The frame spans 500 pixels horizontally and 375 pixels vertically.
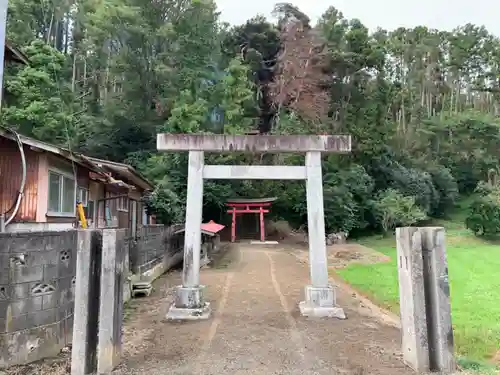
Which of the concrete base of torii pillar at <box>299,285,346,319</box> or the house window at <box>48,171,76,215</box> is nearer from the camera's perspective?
the concrete base of torii pillar at <box>299,285,346,319</box>

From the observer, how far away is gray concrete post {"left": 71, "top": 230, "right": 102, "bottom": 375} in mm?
5031

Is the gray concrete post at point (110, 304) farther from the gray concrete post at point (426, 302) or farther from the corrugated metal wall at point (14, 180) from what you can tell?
the corrugated metal wall at point (14, 180)

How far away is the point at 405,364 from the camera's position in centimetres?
551

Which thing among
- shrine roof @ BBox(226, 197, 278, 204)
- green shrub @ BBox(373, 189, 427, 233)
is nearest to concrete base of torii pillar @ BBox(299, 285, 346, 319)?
shrine roof @ BBox(226, 197, 278, 204)

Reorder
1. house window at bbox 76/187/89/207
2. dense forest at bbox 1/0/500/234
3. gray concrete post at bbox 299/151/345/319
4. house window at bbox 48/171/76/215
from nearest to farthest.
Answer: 1. gray concrete post at bbox 299/151/345/319
2. house window at bbox 48/171/76/215
3. house window at bbox 76/187/89/207
4. dense forest at bbox 1/0/500/234

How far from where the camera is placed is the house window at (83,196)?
40.2 feet

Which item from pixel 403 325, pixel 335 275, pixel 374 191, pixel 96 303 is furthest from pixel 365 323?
pixel 374 191

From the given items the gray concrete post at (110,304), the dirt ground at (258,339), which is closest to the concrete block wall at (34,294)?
the gray concrete post at (110,304)

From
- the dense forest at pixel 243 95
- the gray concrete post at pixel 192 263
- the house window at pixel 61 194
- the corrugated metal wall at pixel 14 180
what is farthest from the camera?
the dense forest at pixel 243 95

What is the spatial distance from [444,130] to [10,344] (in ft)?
149

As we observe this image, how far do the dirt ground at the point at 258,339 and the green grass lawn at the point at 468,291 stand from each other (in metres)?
1.13

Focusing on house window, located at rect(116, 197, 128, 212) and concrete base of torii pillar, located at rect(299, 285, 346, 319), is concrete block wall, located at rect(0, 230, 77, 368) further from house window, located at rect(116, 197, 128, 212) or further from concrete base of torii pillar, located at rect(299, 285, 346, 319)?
house window, located at rect(116, 197, 128, 212)

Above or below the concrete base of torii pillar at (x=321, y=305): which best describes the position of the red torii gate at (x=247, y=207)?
above

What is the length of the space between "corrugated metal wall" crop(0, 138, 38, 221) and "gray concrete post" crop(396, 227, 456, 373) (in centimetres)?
801
